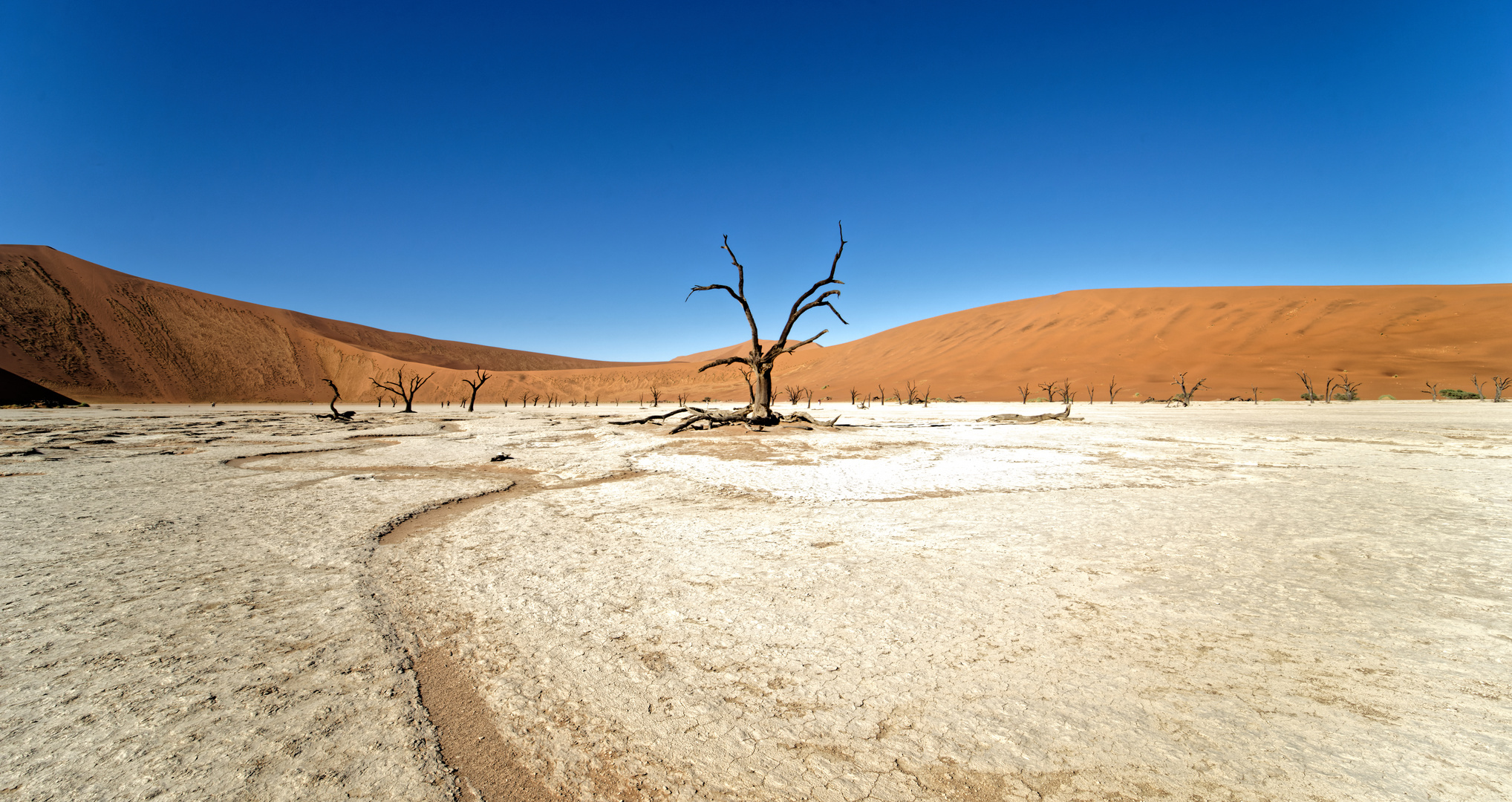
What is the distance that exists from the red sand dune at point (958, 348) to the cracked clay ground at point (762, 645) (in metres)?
40.3

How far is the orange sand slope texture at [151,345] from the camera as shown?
47.6 meters

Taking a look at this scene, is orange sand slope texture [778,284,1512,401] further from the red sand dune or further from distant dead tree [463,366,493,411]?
distant dead tree [463,366,493,411]

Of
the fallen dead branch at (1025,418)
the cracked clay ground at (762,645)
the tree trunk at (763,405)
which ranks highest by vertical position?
the tree trunk at (763,405)

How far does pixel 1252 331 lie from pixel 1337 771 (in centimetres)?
5983

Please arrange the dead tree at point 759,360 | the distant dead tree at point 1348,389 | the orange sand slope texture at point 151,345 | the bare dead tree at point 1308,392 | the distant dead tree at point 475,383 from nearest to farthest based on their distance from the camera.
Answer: the dead tree at point 759,360 < the bare dead tree at point 1308,392 < the distant dead tree at point 1348,389 < the distant dead tree at point 475,383 < the orange sand slope texture at point 151,345

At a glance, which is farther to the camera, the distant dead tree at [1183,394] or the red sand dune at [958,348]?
→ the red sand dune at [958,348]

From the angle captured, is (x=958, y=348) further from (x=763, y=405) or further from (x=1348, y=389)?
(x=763, y=405)

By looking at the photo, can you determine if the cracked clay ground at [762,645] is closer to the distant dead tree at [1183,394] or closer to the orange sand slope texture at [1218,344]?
the distant dead tree at [1183,394]

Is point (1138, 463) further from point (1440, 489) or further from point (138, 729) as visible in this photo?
point (138, 729)

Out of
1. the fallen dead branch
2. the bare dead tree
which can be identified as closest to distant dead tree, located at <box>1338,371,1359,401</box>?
the bare dead tree

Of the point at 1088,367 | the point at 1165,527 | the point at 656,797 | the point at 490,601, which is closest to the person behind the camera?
the point at 656,797

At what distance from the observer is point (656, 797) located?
6.01ft

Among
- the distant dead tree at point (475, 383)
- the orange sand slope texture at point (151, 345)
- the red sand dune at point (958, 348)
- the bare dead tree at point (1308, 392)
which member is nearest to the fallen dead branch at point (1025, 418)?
the bare dead tree at point (1308, 392)

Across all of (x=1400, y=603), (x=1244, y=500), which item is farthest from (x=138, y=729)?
(x=1244, y=500)
